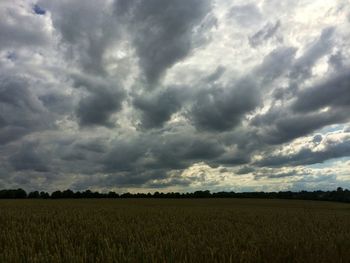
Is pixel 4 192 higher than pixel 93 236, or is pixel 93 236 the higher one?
pixel 4 192

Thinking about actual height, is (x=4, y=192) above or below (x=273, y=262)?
above

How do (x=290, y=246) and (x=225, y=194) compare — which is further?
(x=225, y=194)

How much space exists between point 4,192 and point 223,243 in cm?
10113

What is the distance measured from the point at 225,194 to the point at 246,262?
317 feet

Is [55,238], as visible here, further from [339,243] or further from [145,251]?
[339,243]

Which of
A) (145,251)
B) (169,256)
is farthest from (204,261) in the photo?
(145,251)

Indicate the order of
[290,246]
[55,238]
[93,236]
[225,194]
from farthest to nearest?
1. [225,194]
2. [93,236]
3. [55,238]
4. [290,246]

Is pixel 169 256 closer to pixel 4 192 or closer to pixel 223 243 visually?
pixel 223 243

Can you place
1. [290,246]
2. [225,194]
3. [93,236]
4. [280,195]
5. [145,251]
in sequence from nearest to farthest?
[145,251], [290,246], [93,236], [280,195], [225,194]

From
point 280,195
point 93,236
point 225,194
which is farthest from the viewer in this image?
point 225,194

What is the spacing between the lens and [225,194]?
4011 inches

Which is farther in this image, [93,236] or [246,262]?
[93,236]

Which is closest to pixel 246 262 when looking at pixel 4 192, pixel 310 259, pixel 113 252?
pixel 310 259

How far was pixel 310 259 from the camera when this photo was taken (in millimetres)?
7418
